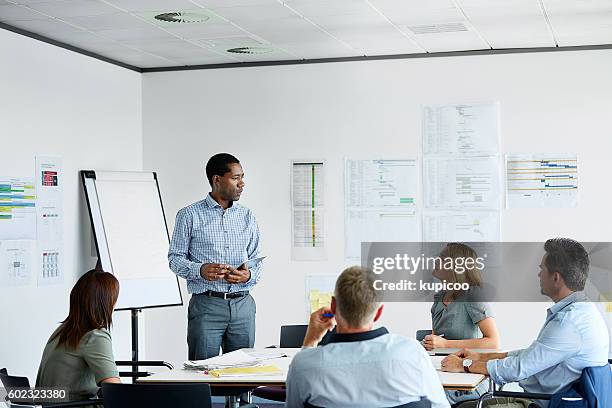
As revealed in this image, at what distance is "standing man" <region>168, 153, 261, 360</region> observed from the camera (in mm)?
5707

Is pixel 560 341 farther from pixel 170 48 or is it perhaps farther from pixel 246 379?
pixel 170 48

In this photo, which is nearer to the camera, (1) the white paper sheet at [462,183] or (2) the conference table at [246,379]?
(2) the conference table at [246,379]

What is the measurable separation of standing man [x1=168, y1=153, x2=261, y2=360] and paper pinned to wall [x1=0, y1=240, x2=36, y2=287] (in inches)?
46.0

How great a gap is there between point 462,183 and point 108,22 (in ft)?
10.2

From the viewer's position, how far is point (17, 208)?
634cm

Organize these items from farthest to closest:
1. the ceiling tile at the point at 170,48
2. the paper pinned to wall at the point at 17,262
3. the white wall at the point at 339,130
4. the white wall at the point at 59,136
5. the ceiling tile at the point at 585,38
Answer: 1. the white wall at the point at 339,130
2. the ceiling tile at the point at 170,48
3. the ceiling tile at the point at 585,38
4. the white wall at the point at 59,136
5. the paper pinned to wall at the point at 17,262

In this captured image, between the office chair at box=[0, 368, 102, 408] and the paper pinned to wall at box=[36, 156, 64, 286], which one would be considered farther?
the paper pinned to wall at box=[36, 156, 64, 286]

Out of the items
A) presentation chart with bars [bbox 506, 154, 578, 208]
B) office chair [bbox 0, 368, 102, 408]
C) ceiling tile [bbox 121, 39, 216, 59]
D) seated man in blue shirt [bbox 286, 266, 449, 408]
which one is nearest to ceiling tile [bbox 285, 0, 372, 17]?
ceiling tile [bbox 121, 39, 216, 59]

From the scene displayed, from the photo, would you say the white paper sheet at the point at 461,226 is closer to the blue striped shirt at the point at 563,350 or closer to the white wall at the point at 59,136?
the white wall at the point at 59,136

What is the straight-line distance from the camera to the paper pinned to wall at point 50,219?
6.63m

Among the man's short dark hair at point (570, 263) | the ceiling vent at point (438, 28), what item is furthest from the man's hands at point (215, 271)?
the ceiling vent at point (438, 28)

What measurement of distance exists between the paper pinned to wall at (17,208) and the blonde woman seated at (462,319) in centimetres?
300

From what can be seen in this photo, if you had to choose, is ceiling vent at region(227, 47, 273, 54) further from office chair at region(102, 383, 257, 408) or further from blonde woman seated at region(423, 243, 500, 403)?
office chair at region(102, 383, 257, 408)

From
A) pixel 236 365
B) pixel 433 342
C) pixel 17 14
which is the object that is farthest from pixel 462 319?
pixel 17 14
